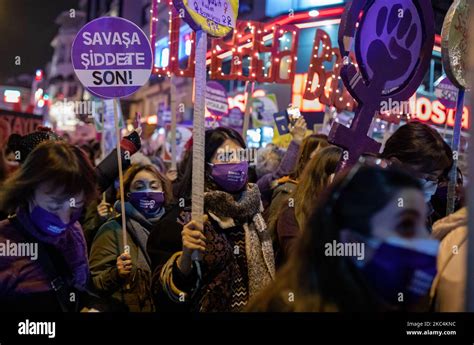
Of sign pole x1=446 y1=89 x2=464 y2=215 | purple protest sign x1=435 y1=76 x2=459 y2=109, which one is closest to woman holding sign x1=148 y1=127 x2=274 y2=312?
sign pole x1=446 y1=89 x2=464 y2=215

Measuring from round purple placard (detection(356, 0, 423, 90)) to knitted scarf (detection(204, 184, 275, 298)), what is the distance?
1.20 m

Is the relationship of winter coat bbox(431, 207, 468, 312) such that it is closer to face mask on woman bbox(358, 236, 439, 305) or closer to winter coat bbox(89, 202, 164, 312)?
face mask on woman bbox(358, 236, 439, 305)

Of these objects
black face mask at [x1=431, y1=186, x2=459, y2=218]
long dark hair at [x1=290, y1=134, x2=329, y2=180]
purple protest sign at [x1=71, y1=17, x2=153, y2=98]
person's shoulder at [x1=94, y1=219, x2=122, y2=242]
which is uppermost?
purple protest sign at [x1=71, y1=17, x2=153, y2=98]

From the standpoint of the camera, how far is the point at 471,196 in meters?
1.62

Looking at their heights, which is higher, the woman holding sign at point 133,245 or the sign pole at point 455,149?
the sign pole at point 455,149

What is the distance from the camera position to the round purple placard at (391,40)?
3717mm

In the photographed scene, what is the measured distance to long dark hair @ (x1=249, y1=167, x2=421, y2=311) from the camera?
1.68 meters

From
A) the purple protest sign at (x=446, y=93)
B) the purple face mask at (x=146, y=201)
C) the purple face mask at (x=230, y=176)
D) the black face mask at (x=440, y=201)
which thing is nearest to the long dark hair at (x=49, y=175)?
the purple face mask at (x=230, y=176)

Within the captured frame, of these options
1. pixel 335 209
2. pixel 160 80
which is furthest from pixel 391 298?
pixel 160 80

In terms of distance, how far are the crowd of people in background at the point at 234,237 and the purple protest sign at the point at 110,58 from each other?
1.51 ft

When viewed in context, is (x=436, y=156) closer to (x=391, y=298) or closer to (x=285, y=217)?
(x=285, y=217)

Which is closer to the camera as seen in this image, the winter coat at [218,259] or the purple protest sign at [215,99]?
the winter coat at [218,259]

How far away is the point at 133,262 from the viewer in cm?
343

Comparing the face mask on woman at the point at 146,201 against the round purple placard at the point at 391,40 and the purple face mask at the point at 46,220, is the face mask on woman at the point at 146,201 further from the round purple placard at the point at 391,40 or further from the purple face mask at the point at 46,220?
the round purple placard at the point at 391,40
